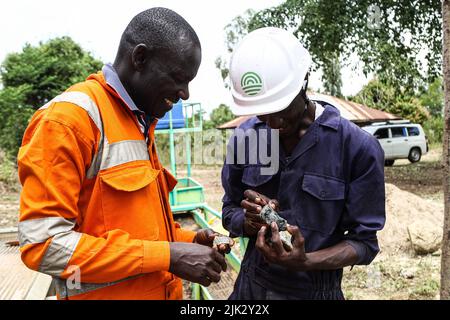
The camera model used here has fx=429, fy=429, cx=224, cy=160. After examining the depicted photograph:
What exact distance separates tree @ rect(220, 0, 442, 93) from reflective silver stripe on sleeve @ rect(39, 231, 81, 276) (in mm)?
9990

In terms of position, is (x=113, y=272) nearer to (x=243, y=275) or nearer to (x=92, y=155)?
(x=92, y=155)

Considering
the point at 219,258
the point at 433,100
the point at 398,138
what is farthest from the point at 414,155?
the point at 219,258

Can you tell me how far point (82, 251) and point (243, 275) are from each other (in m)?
0.92

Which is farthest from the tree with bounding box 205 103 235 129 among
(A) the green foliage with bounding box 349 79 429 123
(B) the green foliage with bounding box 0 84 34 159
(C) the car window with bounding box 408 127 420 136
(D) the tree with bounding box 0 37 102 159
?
(B) the green foliage with bounding box 0 84 34 159

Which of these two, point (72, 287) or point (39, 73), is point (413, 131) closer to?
point (39, 73)

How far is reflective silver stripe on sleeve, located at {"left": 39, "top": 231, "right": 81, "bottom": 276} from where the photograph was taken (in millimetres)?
1306

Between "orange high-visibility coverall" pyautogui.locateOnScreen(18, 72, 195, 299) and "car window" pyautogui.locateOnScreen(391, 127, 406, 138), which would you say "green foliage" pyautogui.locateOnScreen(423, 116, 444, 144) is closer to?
"car window" pyautogui.locateOnScreen(391, 127, 406, 138)

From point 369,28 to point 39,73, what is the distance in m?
10.6

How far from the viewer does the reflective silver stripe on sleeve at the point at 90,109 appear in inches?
55.0

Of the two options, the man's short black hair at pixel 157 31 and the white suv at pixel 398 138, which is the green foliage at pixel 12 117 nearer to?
the white suv at pixel 398 138
